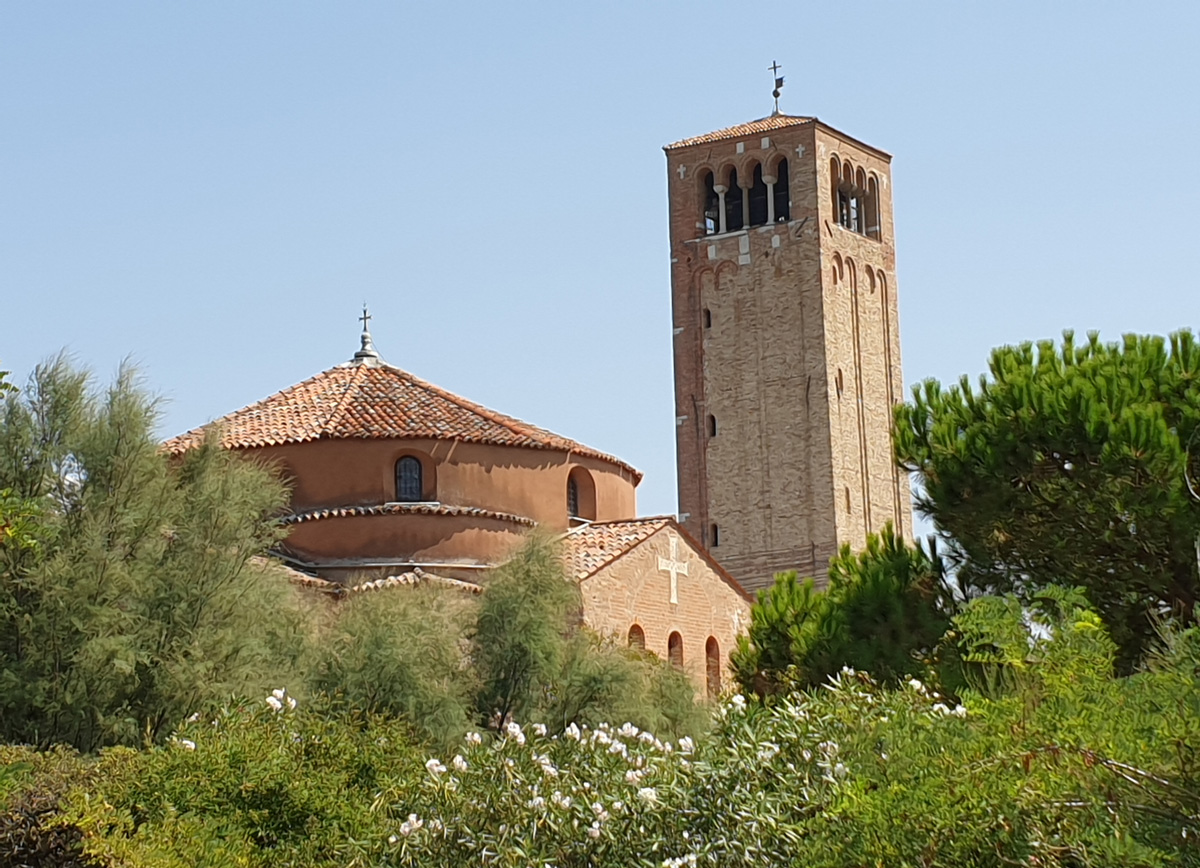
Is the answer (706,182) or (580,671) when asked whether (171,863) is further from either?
(706,182)

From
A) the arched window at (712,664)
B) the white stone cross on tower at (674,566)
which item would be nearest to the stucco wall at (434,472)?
the white stone cross on tower at (674,566)

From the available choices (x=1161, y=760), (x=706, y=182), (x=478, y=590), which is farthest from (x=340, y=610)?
(x=706, y=182)

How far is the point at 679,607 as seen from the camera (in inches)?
995

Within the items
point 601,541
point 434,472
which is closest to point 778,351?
point 601,541

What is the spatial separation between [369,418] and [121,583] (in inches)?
339

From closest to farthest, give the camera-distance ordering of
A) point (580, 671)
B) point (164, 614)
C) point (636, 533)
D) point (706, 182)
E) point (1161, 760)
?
point (1161, 760)
point (164, 614)
point (580, 671)
point (636, 533)
point (706, 182)

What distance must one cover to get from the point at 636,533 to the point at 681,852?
15.0 m

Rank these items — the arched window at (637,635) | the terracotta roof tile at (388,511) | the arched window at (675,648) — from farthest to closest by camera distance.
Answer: the arched window at (675,648), the arched window at (637,635), the terracotta roof tile at (388,511)

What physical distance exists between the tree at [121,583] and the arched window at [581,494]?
8333 mm

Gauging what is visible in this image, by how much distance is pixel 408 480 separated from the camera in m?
24.5

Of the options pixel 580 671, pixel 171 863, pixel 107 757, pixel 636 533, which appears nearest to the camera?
pixel 171 863

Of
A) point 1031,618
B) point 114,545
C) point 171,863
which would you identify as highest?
point 114,545

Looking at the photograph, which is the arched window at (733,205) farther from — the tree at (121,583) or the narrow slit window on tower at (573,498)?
the tree at (121,583)

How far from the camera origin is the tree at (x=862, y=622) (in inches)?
656
